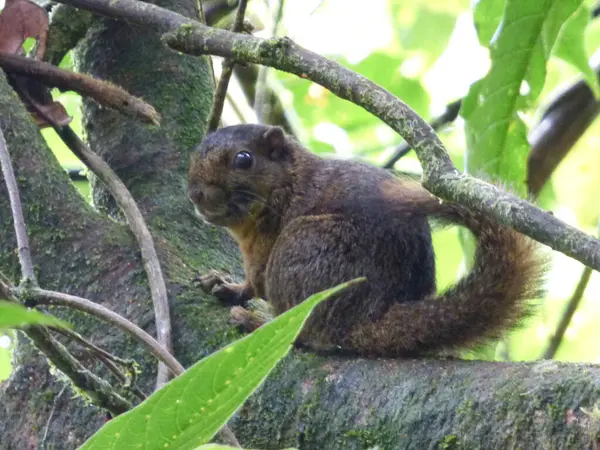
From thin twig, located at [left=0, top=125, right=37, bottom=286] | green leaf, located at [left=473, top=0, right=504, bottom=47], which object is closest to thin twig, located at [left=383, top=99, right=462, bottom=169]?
green leaf, located at [left=473, top=0, right=504, bottom=47]

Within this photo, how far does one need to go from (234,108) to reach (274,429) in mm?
2326

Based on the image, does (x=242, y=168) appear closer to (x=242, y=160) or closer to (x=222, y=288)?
(x=242, y=160)

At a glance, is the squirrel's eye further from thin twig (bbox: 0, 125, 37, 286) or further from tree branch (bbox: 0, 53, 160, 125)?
thin twig (bbox: 0, 125, 37, 286)

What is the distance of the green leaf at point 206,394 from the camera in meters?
0.75

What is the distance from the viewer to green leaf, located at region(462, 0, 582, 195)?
192 centimetres

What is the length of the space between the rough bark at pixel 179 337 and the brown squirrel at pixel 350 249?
0.12 metres

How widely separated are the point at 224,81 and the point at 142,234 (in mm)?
557

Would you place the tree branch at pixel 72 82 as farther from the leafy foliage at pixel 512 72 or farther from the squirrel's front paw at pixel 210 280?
the leafy foliage at pixel 512 72

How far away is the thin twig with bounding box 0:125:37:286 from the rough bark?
0.23 m

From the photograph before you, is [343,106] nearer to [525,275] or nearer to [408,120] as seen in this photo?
[525,275]

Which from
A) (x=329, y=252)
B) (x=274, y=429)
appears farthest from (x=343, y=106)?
(x=274, y=429)

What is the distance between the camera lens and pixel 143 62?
3.04 m

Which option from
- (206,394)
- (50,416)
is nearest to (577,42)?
(50,416)

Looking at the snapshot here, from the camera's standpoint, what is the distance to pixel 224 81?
104 inches
